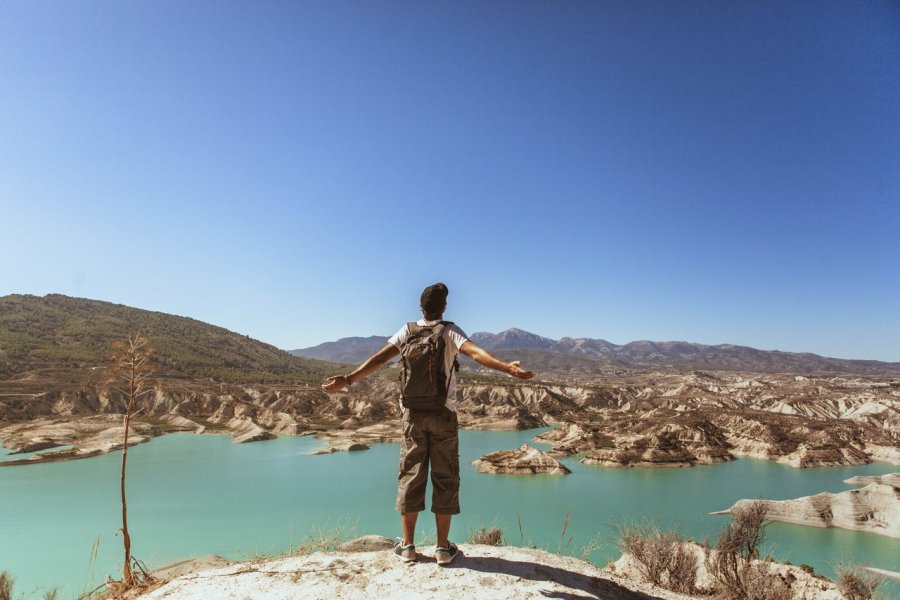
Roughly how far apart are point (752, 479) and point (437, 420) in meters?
38.7

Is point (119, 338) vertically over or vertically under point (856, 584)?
over

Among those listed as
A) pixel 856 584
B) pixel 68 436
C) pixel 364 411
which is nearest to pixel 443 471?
pixel 856 584

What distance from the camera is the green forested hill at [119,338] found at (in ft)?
211

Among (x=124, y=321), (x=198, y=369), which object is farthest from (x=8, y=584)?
(x=124, y=321)

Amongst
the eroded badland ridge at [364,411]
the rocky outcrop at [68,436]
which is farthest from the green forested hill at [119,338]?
the rocky outcrop at [68,436]

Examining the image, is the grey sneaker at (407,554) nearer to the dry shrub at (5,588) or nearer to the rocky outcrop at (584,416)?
the dry shrub at (5,588)

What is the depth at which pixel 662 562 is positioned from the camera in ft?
18.3

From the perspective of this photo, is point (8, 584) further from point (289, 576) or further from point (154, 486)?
point (154, 486)

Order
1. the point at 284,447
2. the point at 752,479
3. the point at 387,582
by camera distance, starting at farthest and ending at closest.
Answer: the point at 284,447
the point at 752,479
the point at 387,582

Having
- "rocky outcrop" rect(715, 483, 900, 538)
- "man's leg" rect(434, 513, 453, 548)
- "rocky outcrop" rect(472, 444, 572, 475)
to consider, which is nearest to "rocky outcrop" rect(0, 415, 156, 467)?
"rocky outcrop" rect(472, 444, 572, 475)

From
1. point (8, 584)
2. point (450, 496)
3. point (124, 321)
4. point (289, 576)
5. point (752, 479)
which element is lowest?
point (752, 479)

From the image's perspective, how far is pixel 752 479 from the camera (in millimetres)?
33562

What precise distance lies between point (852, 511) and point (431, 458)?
26990mm

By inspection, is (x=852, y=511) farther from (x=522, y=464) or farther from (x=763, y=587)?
(x=763, y=587)
